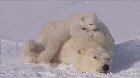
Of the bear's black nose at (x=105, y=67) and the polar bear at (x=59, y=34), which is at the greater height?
the polar bear at (x=59, y=34)

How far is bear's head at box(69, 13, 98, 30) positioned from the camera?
625 centimetres

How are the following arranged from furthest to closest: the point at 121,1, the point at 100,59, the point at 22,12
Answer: the point at 121,1 → the point at 22,12 → the point at 100,59

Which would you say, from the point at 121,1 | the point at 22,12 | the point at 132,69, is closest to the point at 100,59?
the point at 132,69

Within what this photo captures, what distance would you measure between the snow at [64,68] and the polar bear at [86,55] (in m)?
0.09

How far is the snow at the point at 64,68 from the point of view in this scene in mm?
5793

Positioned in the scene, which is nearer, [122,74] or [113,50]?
[122,74]

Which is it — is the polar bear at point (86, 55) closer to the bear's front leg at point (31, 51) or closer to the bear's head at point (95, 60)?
the bear's head at point (95, 60)

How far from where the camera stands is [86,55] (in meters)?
5.95

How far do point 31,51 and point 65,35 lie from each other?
574mm

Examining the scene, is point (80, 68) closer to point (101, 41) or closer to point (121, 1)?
point (101, 41)

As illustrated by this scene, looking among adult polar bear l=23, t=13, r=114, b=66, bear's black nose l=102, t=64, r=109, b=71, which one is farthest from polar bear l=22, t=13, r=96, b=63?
bear's black nose l=102, t=64, r=109, b=71

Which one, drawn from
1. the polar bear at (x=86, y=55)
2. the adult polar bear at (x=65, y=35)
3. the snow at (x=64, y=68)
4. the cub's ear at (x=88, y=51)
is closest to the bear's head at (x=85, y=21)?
the adult polar bear at (x=65, y=35)

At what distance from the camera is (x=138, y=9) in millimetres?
12742

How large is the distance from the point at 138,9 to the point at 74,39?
6710 mm
